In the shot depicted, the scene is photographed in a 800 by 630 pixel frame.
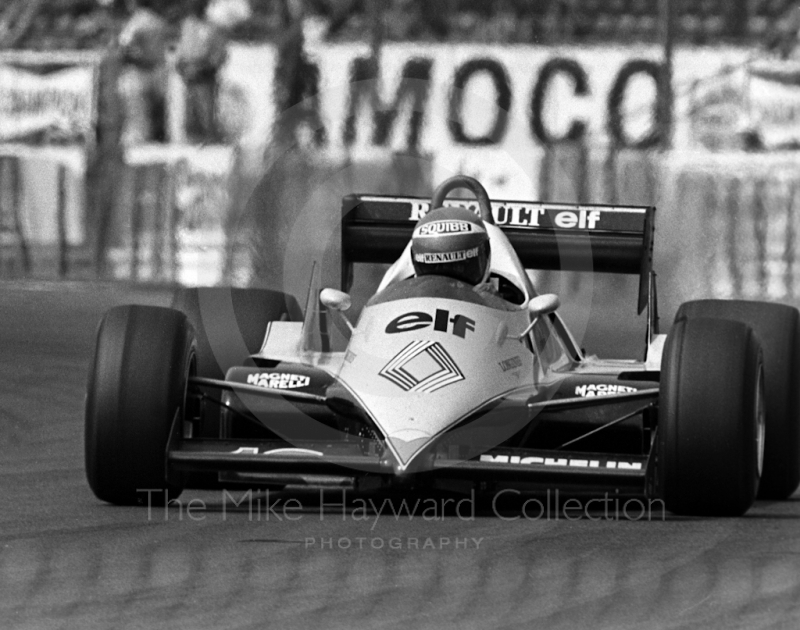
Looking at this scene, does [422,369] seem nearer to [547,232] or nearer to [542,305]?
[542,305]

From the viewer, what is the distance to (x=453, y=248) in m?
8.38

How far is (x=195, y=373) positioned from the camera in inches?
318

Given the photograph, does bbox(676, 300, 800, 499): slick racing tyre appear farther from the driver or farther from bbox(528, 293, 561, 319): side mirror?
the driver

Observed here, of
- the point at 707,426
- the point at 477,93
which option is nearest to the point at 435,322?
the point at 707,426

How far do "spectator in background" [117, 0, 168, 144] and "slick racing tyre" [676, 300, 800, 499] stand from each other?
54.2 ft

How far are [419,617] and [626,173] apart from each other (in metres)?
17.4

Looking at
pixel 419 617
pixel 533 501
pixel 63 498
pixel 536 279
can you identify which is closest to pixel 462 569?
pixel 419 617

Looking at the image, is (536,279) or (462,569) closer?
(462,569)

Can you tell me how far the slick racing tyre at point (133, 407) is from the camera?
7410 millimetres

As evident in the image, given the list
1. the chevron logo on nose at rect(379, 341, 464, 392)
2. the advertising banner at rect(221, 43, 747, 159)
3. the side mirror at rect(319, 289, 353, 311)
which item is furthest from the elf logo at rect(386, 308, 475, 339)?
the advertising banner at rect(221, 43, 747, 159)

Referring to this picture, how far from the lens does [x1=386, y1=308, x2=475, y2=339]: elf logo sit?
25.8 feet

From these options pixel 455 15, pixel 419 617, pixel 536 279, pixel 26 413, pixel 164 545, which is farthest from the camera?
pixel 455 15

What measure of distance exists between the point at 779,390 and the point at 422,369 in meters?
1.80

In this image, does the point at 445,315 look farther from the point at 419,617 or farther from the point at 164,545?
the point at 419,617
